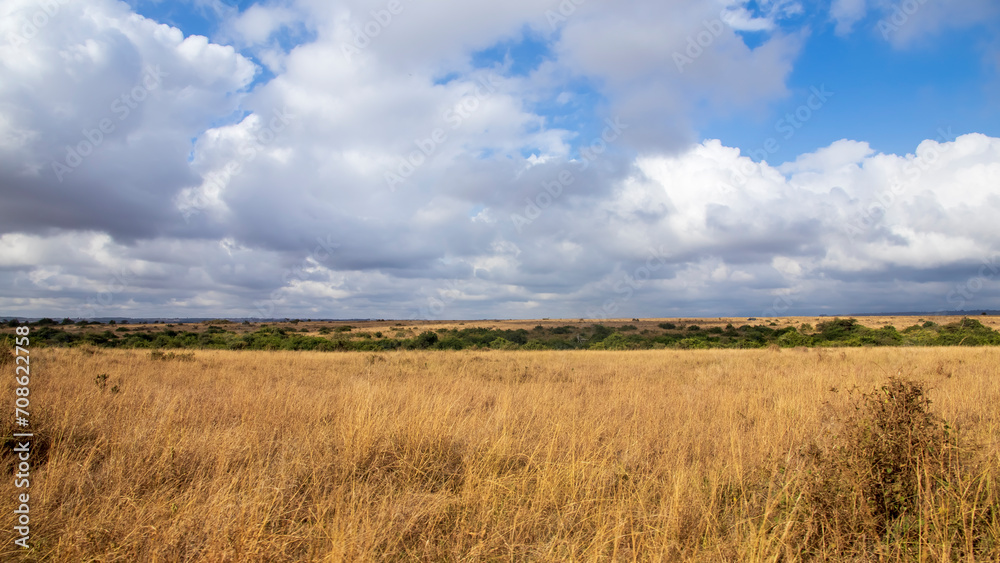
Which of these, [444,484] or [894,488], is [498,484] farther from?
[894,488]

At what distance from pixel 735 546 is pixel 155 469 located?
18.6 ft

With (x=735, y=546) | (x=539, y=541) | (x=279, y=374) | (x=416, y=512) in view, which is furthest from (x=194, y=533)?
(x=279, y=374)

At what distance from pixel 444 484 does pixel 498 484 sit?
1.96ft

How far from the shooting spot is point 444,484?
4598mm

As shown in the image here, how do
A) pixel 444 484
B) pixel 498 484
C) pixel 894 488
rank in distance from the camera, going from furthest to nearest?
pixel 444 484
pixel 498 484
pixel 894 488

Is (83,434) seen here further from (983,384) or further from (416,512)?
(983,384)

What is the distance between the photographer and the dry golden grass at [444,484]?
11.0ft

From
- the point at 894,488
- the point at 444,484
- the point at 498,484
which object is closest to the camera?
the point at 894,488

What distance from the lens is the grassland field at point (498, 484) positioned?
3359 millimetres

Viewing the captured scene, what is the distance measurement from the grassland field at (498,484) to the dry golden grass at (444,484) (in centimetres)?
3

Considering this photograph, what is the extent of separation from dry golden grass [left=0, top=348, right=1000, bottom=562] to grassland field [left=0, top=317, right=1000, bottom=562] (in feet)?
0.09

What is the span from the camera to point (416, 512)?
3.88 m

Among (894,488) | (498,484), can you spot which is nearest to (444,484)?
(498,484)

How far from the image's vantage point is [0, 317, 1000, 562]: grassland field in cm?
336
